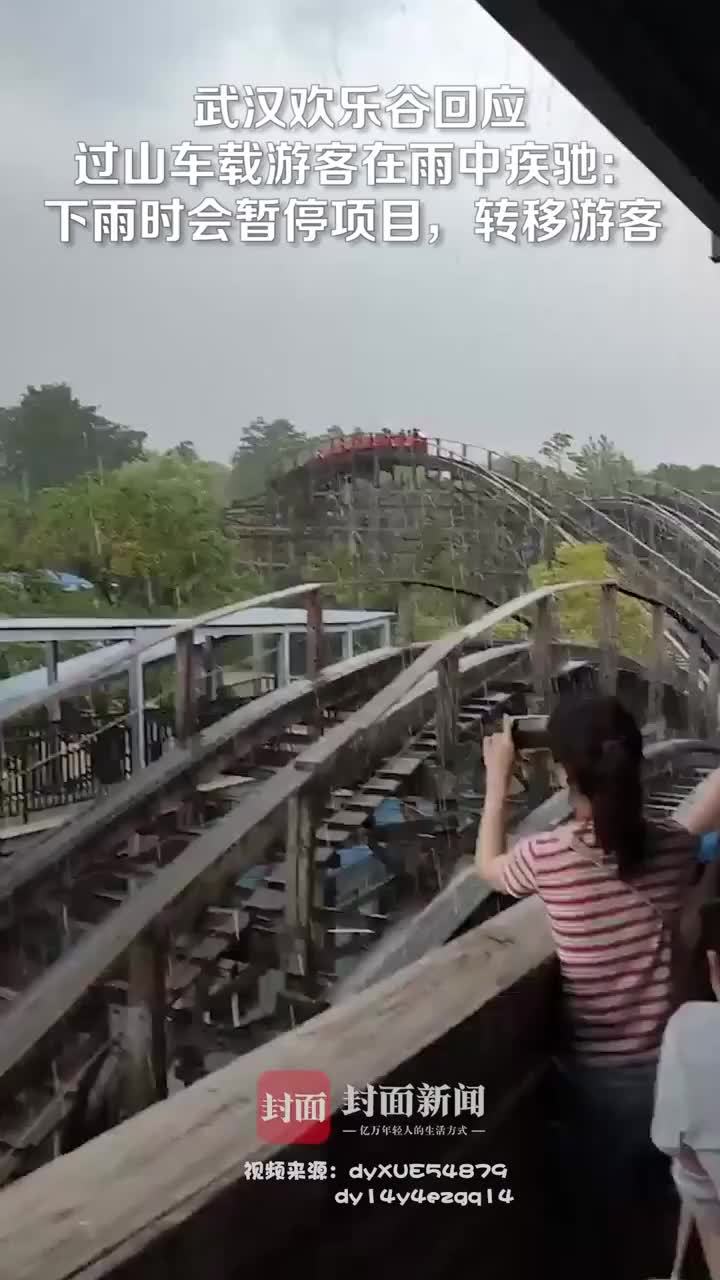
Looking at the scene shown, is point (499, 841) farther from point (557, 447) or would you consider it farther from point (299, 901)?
point (557, 447)

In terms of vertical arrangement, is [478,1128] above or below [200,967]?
below

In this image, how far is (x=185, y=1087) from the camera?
2.46 feet

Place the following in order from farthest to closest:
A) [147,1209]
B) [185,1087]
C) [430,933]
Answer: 1. [430,933]
2. [185,1087]
3. [147,1209]

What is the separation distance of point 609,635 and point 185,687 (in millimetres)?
425

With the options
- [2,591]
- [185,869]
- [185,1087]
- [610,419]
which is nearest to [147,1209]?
[185,1087]

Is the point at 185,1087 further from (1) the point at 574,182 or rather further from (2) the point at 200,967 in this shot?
(1) the point at 574,182

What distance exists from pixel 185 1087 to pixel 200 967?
0.30ft

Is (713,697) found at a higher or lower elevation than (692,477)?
lower

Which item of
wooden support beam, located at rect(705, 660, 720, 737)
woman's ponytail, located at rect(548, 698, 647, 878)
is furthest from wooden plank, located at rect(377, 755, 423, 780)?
wooden support beam, located at rect(705, 660, 720, 737)

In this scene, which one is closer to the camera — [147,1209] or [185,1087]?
[147,1209]

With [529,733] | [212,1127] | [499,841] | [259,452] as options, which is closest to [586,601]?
[529,733]

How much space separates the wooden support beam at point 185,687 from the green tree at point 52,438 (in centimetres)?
16

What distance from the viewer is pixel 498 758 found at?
868 mm

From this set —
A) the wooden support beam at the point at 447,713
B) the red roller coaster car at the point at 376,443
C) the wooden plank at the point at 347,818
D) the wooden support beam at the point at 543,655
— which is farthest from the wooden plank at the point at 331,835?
the red roller coaster car at the point at 376,443
